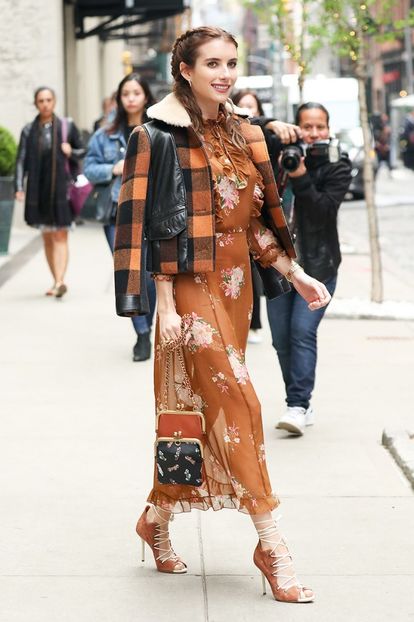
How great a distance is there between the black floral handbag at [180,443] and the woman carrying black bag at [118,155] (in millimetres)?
4828

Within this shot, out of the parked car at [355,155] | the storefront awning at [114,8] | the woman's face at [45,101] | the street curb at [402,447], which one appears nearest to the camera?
the street curb at [402,447]

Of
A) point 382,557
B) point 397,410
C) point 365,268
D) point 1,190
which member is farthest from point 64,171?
point 382,557

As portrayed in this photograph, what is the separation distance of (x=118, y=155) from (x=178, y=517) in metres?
4.65

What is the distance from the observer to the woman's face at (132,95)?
373 inches

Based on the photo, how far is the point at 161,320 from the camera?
464 centimetres

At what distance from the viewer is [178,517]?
5.74 metres

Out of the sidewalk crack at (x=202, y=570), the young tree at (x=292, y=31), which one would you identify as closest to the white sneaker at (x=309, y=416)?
the sidewalk crack at (x=202, y=570)

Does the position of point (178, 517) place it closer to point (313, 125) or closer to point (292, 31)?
point (313, 125)

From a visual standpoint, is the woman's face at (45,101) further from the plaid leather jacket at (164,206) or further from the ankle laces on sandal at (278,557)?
the ankle laces on sandal at (278,557)

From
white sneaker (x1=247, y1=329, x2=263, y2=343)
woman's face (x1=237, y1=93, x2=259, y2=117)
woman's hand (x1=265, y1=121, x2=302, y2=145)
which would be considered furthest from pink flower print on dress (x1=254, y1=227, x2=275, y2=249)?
white sneaker (x1=247, y1=329, x2=263, y2=343)

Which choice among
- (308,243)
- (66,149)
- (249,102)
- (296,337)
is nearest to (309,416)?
(296,337)

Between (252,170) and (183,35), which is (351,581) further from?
(183,35)

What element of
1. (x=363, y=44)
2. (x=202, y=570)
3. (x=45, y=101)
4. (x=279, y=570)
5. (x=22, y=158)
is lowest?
(x=202, y=570)

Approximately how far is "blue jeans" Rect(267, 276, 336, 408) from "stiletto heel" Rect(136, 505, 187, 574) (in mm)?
2429
